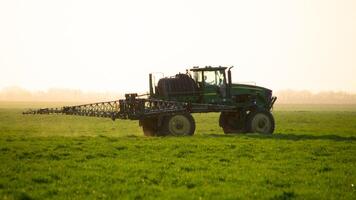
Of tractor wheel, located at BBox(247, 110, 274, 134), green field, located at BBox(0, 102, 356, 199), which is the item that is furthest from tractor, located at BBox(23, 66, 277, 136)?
green field, located at BBox(0, 102, 356, 199)

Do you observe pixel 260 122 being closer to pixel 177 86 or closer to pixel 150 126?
pixel 177 86

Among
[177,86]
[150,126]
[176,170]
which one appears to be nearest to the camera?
[176,170]

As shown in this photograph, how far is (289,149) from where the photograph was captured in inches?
869

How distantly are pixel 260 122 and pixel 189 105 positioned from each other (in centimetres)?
470

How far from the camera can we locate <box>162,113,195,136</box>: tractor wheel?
93.9ft

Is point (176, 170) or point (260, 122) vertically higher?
point (260, 122)

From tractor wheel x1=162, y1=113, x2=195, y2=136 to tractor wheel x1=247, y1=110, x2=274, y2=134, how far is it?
4.23 m

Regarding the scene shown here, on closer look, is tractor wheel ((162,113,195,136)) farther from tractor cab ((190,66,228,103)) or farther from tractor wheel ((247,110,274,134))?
tractor wheel ((247,110,274,134))

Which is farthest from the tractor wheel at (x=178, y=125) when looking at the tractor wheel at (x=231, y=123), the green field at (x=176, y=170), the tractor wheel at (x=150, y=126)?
the tractor wheel at (x=231, y=123)

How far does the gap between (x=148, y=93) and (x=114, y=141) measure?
6367 mm

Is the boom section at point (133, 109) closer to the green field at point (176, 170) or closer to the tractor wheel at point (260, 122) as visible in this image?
the tractor wheel at point (260, 122)

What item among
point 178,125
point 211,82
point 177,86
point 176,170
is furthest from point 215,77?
point 176,170

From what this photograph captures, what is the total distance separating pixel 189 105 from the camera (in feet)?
97.9

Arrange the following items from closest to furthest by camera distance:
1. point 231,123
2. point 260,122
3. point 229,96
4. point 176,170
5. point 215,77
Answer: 1. point 176,170
2. point 215,77
3. point 229,96
4. point 260,122
5. point 231,123
